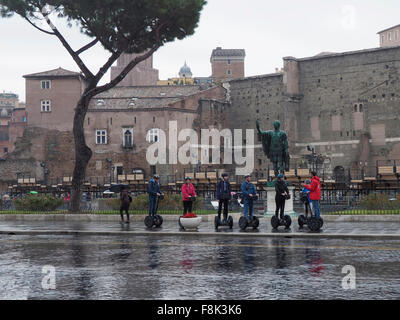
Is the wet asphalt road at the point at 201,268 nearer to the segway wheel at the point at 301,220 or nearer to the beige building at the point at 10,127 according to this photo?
the segway wheel at the point at 301,220

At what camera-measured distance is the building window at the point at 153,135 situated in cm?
6019

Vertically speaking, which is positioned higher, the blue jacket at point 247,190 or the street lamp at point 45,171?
the street lamp at point 45,171

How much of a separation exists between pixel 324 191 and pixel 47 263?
2053 centimetres

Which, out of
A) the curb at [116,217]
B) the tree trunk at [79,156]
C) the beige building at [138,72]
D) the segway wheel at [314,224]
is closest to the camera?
the segway wheel at [314,224]

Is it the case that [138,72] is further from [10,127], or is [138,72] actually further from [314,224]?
[314,224]

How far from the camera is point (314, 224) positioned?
15.4 m

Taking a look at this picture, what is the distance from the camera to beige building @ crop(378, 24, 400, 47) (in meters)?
101

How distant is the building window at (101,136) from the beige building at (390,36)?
58.2m

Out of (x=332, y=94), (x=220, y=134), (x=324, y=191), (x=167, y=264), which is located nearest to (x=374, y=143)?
(x=332, y=94)

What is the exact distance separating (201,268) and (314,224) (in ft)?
21.9

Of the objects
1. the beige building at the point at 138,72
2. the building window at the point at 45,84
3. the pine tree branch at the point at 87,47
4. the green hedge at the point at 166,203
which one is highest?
the beige building at the point at 138,72

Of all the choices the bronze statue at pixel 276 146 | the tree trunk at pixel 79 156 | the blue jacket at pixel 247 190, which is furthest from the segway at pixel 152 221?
the tree trunk at pixel 79 156

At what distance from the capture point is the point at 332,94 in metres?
61.1

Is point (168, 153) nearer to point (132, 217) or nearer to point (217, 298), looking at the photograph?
point (132, 217)
